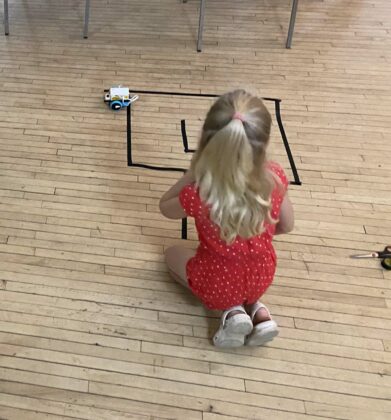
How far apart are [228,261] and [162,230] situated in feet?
1.66

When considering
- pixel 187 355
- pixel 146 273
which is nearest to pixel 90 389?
pixel 187 355

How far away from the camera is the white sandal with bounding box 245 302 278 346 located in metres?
1.36

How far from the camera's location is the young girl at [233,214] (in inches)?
41.2

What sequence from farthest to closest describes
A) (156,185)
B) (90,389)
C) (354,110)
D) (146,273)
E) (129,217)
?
(354,110)
(156,185)
(129,217)
(146,273)
(90,389)

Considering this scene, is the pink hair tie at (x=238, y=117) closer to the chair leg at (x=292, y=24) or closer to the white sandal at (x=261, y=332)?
the white sandal at (x=261, y=332)

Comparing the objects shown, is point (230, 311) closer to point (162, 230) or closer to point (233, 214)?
point (233, 214)

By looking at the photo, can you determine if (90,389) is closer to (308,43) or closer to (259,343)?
(259,343)

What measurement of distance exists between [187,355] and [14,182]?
41.3 inches

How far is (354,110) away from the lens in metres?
2.35

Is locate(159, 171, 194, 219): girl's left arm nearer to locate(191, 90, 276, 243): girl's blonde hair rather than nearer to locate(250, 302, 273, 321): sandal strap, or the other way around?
locate(191, 90, 276, 243): girl's blonde hair

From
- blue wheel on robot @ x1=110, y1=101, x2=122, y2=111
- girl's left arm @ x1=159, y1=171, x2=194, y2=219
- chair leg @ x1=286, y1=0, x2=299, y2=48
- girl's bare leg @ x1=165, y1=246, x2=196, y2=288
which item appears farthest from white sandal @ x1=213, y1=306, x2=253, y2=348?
chair leg @ x1=286, y1=0, x2=299, y2=48

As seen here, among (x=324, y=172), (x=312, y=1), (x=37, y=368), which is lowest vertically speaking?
(x=37, y=368)

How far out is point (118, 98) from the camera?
229 centimetres

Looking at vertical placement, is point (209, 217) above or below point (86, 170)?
above
